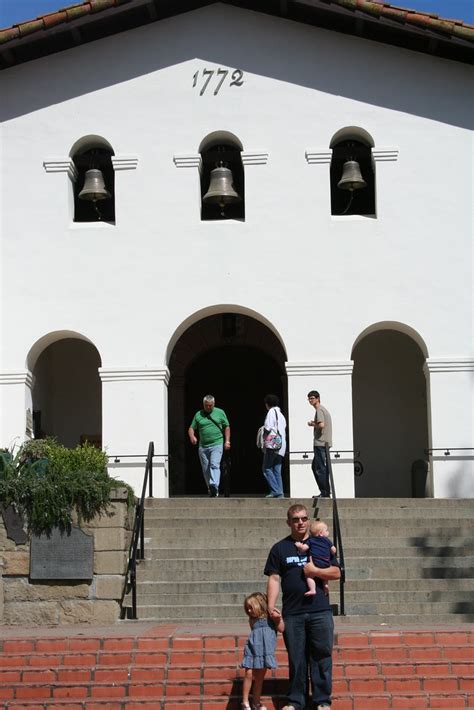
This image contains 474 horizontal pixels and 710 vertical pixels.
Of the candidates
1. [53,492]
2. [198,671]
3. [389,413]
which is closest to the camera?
[198,671]

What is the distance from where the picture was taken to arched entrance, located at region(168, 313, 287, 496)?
21500 mm

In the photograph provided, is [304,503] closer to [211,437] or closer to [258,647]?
[211,437]

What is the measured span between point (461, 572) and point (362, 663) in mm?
3350

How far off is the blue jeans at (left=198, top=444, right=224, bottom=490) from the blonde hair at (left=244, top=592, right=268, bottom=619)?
22.9 ft

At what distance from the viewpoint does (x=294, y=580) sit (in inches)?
435

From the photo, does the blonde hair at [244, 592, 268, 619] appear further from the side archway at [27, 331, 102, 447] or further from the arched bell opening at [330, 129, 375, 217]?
the side archway at [27, 331, 102, 447]

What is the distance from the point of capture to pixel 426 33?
60.5ft

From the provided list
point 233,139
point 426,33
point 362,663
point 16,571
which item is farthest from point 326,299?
point 362,663

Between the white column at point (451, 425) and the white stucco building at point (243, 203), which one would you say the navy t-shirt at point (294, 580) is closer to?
the white stucco building at point (243, 203)

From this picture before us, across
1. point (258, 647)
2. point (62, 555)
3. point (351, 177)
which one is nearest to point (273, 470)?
point (62, 555)

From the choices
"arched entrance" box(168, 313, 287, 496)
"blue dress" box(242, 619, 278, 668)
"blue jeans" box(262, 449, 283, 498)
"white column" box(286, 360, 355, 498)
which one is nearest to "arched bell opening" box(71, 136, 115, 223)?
"arched entrance" box(168, 313, 287, 496)

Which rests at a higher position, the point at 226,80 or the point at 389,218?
the point at 226,80

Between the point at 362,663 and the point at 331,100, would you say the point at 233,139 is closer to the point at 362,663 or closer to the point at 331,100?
the point at 331,100

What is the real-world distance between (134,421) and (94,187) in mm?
3431
